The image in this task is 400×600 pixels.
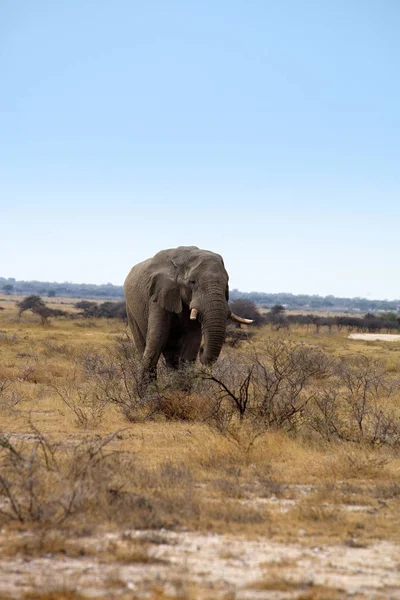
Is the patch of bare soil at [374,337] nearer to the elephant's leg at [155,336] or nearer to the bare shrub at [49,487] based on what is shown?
the elephant's leg at [155,336]

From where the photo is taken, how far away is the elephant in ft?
39.6

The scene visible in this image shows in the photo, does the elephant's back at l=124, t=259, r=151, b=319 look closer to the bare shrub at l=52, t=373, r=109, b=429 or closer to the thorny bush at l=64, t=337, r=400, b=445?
the thorny bush at l=64, t=337, r=400, b=445

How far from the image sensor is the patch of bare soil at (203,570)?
15.9ft

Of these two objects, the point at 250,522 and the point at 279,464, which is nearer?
the point at 250,522

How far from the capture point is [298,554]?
5641 millimetres

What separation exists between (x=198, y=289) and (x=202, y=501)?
18.8ft

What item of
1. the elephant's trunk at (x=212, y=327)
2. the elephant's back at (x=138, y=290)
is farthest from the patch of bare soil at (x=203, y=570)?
the elephant's back at (x=138, y=290)

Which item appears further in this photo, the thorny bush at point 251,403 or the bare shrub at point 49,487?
the thorny bush at point 251,403

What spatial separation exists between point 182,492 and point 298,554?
1685mm

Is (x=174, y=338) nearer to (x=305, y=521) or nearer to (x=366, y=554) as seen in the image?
(x=305, y=521)

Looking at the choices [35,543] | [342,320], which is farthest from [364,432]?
[342,320]

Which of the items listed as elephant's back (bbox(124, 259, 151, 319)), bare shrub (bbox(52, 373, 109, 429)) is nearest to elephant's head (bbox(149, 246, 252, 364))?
elephant's back (bbox(124, 259, 151, 319))

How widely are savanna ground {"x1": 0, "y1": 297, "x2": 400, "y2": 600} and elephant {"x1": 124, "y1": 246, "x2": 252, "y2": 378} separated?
0.74m

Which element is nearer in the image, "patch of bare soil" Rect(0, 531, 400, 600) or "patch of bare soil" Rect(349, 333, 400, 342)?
"patch of bare soil" Rect(0, 531, 400, 600)
